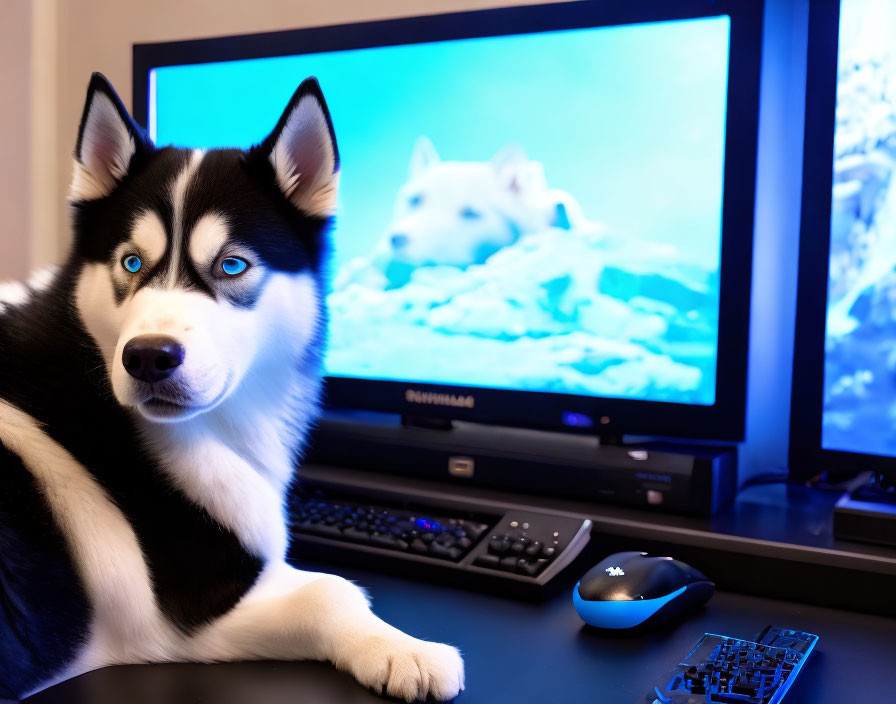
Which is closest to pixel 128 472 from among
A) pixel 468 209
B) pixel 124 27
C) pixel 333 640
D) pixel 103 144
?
pixel 333 640

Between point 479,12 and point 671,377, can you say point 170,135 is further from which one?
point 671,377

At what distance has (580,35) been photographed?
122 cm

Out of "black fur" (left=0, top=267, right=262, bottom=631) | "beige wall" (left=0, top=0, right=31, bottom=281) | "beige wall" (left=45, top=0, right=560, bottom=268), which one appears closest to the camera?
"black fur" (left=0, top=267, right=262, bottom=631)

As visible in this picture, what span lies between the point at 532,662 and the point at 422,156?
0.82m

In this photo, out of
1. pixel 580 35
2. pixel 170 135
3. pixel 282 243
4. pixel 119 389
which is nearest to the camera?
pixel 119 389

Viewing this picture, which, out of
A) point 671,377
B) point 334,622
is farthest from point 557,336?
point 334,622

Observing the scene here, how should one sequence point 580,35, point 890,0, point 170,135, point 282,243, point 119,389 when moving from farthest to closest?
point 170,135 < point 580,35 < point 890,0 < point 282,243 < point 119,389

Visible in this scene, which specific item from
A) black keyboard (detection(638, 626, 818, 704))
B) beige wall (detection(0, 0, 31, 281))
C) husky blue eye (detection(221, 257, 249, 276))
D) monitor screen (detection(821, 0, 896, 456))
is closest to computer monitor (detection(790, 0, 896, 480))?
monitor screen (detection(821, 0, 896, 456))

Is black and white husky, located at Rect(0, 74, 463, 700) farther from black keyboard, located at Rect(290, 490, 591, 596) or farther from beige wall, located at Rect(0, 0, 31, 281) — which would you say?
beige wall, located at Rect(0, 0, 31, 281)

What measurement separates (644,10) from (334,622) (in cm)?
92

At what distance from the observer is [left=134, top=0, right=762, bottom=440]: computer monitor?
114 cm

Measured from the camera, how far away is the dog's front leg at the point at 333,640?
0.75m

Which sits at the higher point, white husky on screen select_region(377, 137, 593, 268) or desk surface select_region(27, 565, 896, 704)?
white husky on screen select_region(377, 137, 593, 268)

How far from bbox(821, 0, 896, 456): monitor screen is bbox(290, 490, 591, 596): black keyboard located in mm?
402
